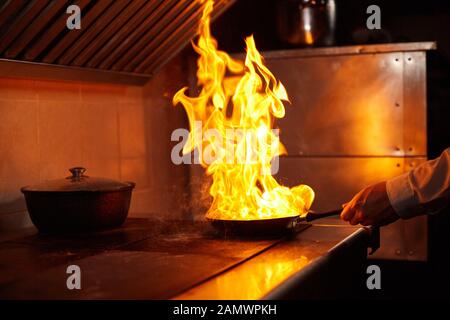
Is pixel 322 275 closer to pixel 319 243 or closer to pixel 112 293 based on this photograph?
pixel 319 243

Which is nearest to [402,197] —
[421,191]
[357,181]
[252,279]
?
[421,191]

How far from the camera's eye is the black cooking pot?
1.92 meters

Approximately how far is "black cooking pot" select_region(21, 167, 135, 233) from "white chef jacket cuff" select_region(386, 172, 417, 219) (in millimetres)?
870

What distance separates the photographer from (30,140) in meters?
2.24

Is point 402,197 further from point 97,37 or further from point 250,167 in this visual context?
point 97,37

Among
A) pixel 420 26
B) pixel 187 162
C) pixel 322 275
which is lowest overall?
pixel 322 275

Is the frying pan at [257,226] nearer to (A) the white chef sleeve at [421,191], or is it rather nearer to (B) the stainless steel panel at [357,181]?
(A) the white chef sleeve at [421,191]

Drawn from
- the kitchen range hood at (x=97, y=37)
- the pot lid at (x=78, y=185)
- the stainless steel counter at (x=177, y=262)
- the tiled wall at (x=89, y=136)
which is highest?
the kitchen range hood at (x=97, y=37)

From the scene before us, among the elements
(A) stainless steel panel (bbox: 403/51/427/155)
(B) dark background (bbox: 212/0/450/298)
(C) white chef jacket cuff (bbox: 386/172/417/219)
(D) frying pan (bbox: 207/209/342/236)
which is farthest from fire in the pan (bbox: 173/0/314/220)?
(B) dark background (bbox: 212/0/450/298)

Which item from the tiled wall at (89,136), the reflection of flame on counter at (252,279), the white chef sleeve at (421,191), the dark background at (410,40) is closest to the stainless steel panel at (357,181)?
the dark background at (410,40)

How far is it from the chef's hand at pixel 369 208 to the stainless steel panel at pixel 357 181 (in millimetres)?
877

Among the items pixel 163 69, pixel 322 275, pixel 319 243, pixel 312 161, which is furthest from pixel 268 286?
pixel 163 69

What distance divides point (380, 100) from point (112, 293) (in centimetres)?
193

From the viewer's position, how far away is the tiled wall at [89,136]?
2170 millimetres
